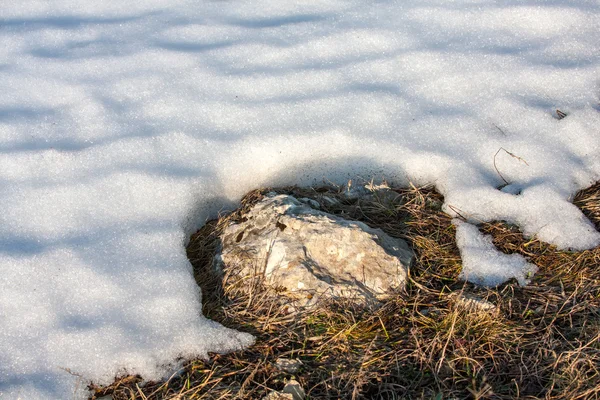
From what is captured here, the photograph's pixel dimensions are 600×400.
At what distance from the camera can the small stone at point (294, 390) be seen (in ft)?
6.56

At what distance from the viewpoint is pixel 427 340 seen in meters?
2.13

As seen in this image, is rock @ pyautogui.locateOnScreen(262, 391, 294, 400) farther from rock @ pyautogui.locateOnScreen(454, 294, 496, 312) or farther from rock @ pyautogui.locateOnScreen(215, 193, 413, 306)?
rock @ pyautogui.locateOnScreen(454, 294, 496, 312)

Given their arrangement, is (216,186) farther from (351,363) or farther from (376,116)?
(351,363)

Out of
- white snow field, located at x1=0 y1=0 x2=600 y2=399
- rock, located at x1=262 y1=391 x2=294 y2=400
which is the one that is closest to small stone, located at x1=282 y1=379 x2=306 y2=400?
rock, located at x1=262 y1=391 x2=294 y2=400

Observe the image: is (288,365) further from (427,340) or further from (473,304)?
(473,304)

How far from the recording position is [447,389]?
78.5 inches

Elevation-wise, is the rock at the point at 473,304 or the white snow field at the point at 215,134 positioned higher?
the white snow field at the point at 215,134

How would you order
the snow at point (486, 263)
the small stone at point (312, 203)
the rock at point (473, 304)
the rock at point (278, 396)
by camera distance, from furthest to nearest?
the small stone at point (312, 203), the snow at point (486, 263), the rock at point (473, 304), the rock at point (278, 396)

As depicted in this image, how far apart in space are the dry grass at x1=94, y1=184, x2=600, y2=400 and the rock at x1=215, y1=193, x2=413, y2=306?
0.06 metres

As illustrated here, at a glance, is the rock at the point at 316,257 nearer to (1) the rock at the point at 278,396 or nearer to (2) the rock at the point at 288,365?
(2) the rock at the point at 288,365

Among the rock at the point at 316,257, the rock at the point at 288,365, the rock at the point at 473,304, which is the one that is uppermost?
the rock at the point at 316,257

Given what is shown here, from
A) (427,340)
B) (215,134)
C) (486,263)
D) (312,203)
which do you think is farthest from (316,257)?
(215,134)

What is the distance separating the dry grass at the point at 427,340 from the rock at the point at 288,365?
2 cm

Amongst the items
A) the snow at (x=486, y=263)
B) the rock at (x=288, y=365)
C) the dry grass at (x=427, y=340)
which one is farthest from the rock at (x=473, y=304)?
the rock at (x=288, y=365)
